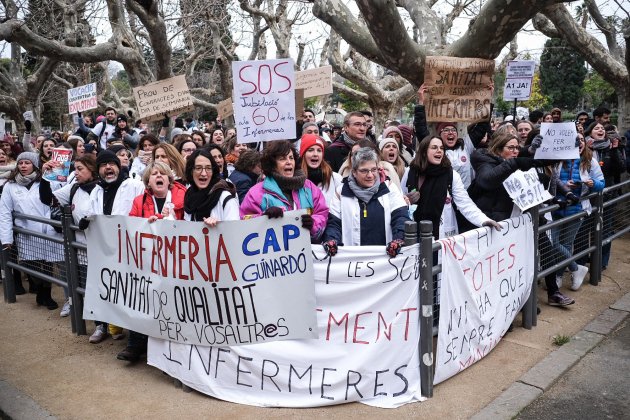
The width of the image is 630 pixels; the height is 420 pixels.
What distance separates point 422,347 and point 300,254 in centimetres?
108

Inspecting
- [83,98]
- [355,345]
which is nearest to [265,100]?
[355,345]

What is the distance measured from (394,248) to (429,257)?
0.90 ft

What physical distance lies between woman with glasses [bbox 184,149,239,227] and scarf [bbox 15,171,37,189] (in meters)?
3.10

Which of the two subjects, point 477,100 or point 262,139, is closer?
point 262,139

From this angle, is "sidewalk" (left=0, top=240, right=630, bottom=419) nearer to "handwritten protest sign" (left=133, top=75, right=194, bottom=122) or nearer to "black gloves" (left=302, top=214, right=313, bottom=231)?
"black gloves" (left=302, top=214, right=313, bottom=231)

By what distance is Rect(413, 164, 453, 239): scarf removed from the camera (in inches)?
207

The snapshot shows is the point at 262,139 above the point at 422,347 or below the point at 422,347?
above

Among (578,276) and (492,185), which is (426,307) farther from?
(578,276)

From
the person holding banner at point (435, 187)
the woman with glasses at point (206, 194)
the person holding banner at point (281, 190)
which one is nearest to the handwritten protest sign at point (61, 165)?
the woman with glasses at point (206, 194)

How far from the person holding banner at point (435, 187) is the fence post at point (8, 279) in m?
4.84

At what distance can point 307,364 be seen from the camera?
4203 millimetres

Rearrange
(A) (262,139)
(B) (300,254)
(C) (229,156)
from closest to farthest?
1. (B) (300,254)
2. (A) (262,139)
3. (C) (229,156)

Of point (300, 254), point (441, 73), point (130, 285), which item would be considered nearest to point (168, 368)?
point (130, 285)

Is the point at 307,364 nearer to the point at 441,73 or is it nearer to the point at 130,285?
the point at 130,285
